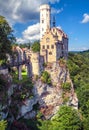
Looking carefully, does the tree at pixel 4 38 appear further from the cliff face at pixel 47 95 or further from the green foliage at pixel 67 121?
the green foliage at pixel 67 121

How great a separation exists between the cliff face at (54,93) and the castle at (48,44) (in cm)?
203

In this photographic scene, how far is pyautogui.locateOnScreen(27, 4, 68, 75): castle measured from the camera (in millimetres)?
67000

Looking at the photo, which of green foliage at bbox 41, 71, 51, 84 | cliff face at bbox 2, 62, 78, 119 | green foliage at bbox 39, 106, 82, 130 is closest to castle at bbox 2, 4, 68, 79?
green foliage at bbox 41, 71, 51, 84

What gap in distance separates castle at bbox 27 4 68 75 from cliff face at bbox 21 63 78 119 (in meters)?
2.03

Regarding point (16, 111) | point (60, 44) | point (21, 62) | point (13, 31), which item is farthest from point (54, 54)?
point (16, 111)

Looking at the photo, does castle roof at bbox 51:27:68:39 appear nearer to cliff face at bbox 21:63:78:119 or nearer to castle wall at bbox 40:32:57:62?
castle wall at bbox 40:32:57:62

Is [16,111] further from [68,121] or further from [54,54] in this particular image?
[54,54]

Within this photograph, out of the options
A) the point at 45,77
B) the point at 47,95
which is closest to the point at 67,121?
the point at 47,95

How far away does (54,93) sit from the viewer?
68812 mm

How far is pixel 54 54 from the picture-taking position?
7044 cm

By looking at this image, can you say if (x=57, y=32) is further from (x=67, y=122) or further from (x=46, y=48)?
(x=67, y=122)

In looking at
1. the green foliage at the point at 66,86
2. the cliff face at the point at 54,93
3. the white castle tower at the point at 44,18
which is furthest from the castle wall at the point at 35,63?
the white castle tower at the point at 44,18

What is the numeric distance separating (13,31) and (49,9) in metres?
24.6

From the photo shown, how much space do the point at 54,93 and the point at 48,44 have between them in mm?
11401
